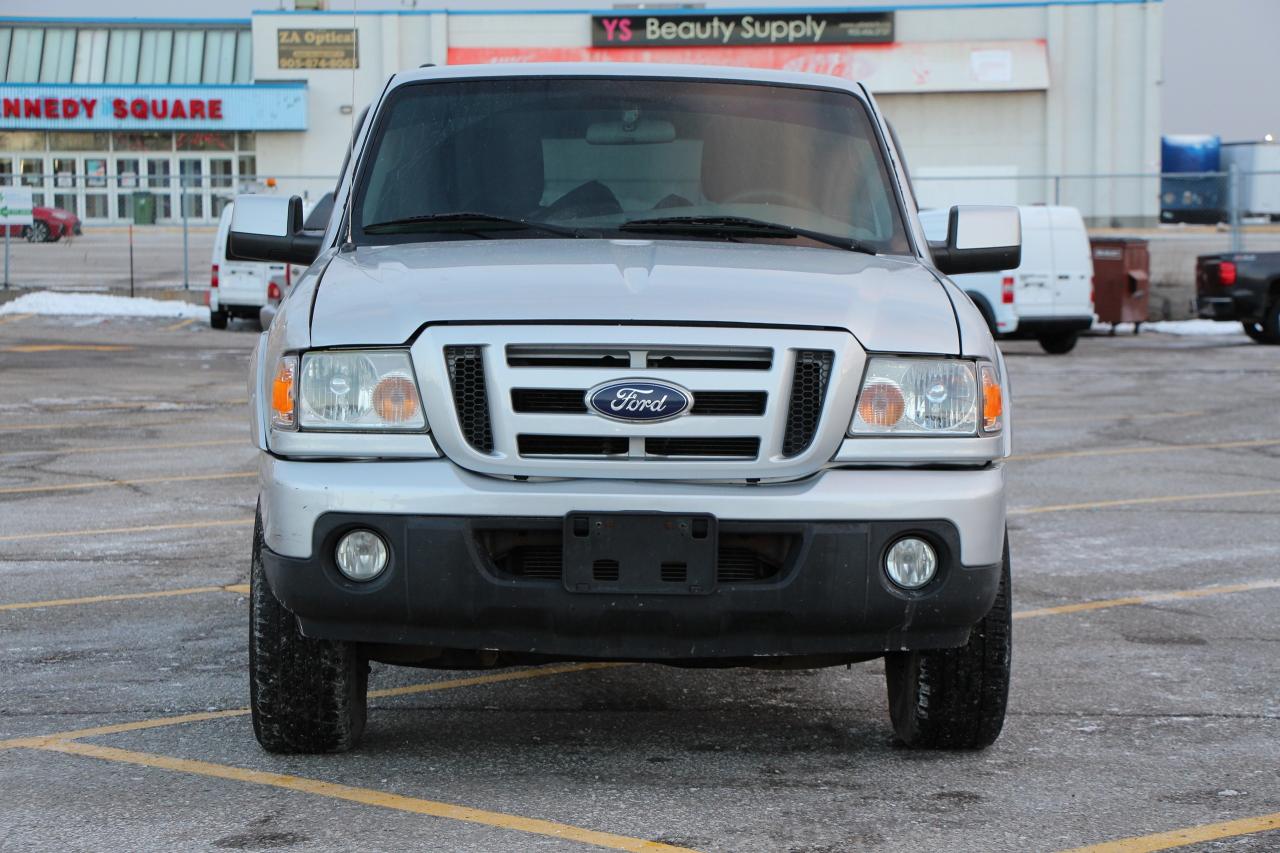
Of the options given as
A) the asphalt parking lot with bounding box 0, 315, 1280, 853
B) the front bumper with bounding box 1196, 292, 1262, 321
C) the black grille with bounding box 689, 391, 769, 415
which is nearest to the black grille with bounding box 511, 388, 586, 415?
the black grille with bounding box 689, 391, 769, 415

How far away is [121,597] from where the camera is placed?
23.4ft

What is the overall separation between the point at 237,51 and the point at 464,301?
202 feet

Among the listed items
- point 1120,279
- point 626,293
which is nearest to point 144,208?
point 1120,279

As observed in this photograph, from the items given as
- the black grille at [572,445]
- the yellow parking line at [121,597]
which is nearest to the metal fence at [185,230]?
the yellow parking line at [121,597]

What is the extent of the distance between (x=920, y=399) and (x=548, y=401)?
91cm

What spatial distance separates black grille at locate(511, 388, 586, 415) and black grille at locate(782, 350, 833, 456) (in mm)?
498

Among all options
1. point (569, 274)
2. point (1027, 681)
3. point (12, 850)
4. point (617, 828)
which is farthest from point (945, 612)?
point (12, 850)

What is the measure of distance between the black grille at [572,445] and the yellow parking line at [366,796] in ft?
2.86

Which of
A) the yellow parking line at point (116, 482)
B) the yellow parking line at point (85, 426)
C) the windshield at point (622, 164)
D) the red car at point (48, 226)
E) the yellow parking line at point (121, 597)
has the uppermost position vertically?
the red car at point (48, 226)

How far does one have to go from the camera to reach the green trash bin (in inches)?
1282

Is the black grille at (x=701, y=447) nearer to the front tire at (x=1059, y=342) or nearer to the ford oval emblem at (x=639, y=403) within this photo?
the ford oval emblem at (x=639, y=403)

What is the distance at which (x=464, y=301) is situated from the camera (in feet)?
14.3

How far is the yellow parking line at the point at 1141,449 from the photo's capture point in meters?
12.2

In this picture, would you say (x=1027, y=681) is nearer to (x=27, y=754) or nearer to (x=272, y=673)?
(x=272, y=673)
